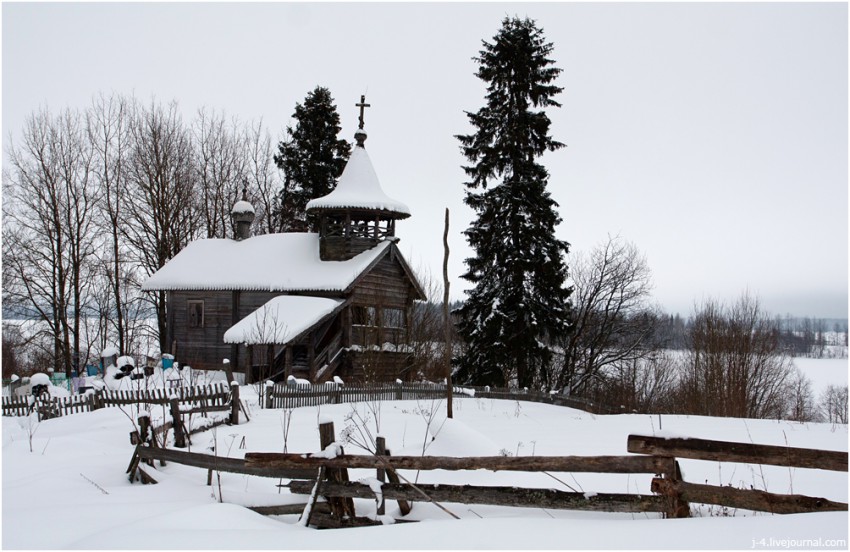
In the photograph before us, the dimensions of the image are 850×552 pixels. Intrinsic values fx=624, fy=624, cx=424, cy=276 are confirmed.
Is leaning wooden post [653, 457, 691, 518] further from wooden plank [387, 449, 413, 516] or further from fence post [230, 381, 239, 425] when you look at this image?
fence post [230, 381, 239, 425]

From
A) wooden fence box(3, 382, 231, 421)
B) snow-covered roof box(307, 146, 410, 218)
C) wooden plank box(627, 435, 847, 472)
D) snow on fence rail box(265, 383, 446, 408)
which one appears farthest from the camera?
snow-covered roof box(307, 146, 410, 218)

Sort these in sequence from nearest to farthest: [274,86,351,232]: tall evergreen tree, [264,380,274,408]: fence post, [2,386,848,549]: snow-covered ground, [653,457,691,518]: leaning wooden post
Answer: [2,386,848,549]: snow-covered ground, [653,457,691,518]: leaning wooden post, [264,380,274,408]: fence post, [274,86,351,232]: tall evergreen tree

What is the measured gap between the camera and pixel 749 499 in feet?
17.6

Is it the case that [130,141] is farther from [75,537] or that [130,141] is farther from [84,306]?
[75,537]

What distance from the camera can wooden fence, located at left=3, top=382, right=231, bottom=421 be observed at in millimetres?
14234

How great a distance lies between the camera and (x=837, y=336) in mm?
129375

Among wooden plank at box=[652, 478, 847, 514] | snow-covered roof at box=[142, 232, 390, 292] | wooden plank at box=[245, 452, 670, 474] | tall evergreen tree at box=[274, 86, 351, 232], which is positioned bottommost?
wooden plank at box=[652, 478, 847, 514]

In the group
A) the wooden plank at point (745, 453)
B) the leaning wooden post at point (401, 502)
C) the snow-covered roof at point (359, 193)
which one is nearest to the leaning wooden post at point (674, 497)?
the wooden plank at point (745, 453)

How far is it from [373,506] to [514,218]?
1931 centimetres

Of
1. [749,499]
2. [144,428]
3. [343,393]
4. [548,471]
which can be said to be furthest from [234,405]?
[749,499]

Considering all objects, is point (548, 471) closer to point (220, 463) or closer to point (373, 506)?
point (373, 506)

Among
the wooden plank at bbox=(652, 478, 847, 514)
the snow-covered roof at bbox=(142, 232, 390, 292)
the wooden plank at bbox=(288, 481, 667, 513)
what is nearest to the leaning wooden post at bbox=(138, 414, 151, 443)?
the wooden plank at bbox=(288, 481, 667, 513)

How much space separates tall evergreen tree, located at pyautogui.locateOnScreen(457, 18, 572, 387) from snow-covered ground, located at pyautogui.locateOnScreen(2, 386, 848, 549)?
1267cm

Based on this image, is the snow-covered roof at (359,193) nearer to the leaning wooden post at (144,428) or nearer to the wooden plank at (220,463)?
the leaning wooden post at (144,428)
